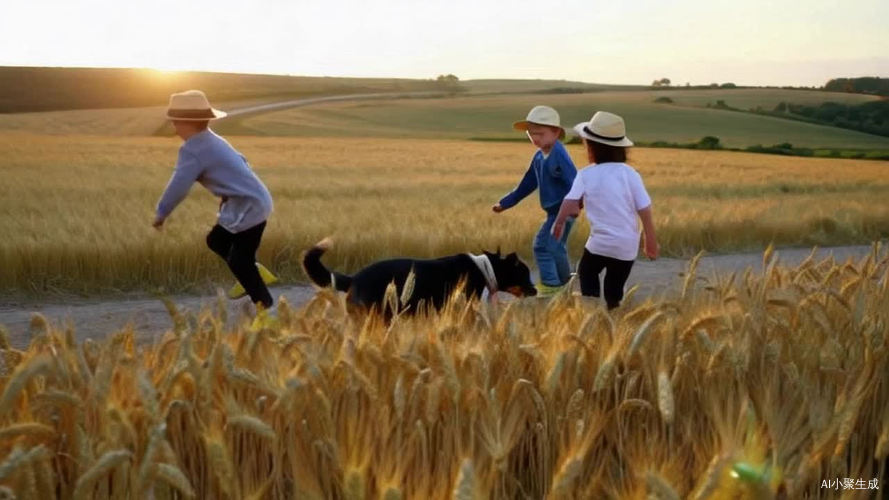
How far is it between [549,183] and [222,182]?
2.52 m

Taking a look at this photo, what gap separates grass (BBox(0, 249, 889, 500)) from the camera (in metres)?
2.30

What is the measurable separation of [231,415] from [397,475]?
49 cm

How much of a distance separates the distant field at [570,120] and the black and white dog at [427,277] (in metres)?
44.6

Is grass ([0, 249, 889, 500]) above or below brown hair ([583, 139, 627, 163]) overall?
below

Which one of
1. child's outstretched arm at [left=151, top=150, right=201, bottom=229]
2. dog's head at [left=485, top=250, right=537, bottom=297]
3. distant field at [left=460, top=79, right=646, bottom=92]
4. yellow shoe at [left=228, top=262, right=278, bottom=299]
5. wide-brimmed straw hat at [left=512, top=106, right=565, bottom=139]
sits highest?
wide-brimmed straw hat at [left=512, top=106, right=565, bottom=139]

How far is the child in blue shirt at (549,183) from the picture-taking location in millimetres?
7637

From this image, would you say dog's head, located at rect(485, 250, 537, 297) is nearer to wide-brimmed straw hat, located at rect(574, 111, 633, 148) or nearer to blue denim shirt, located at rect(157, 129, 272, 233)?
wide-brimmed straw hat, located at rect(574, 111, 633, 148)

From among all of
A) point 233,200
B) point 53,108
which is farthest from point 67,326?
point 53,108

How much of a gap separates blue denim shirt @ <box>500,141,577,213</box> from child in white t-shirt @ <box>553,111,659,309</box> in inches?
50.2

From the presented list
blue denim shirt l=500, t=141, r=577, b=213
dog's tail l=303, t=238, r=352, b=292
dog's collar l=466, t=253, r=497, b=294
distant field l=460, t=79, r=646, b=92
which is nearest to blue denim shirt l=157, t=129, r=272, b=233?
dog's tail l=303, t=238, r=352, b=292

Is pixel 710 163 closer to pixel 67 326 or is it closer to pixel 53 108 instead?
pixel 67 326

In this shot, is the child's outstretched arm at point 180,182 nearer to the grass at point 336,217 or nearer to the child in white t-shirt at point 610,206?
the child in white t-shirt at point 610,206

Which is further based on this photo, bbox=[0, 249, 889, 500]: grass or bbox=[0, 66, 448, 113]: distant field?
bbox=[0, 66, 448, 113]: distant field

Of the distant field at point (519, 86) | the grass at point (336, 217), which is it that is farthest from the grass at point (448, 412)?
the distant field at point (519, 86)
